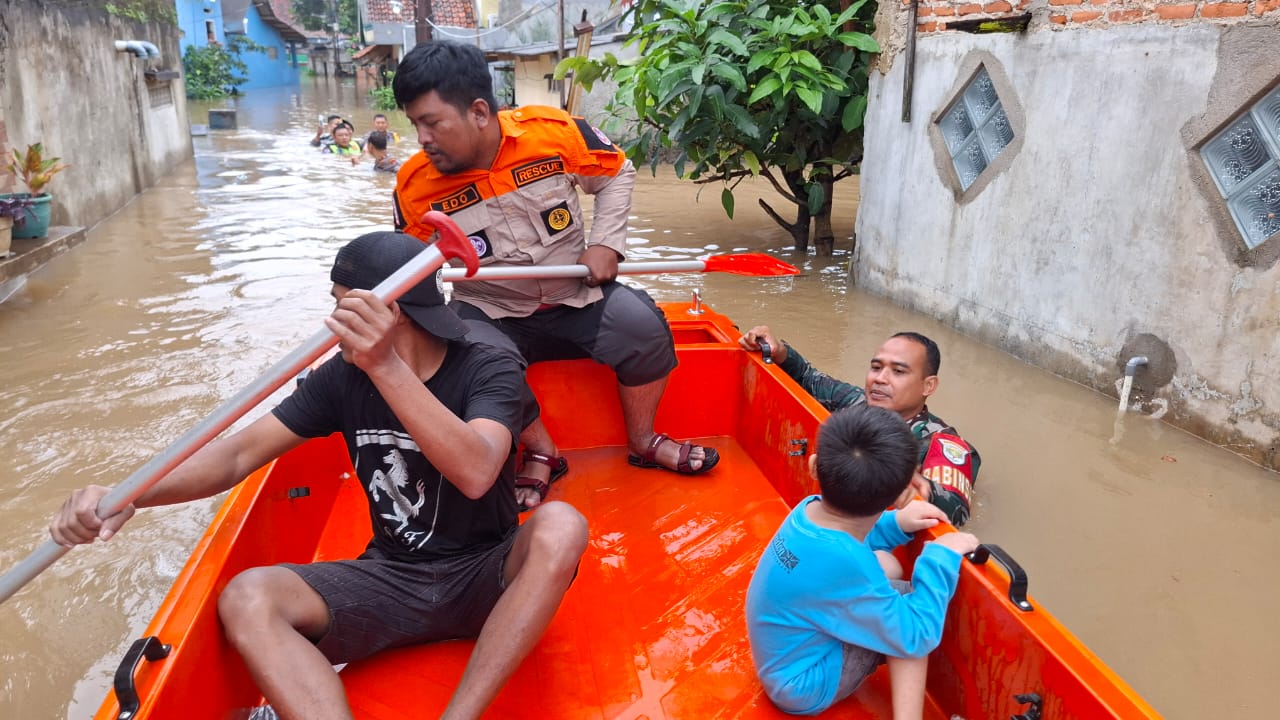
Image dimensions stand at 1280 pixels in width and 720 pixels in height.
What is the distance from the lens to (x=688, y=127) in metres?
5.88

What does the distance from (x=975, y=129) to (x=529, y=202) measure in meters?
2.81

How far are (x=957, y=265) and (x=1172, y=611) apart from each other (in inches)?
99.4

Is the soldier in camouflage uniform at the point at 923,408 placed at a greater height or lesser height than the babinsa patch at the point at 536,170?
lesser

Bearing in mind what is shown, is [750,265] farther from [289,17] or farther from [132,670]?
[289,17]

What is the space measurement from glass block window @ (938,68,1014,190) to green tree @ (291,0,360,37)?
3715 cm

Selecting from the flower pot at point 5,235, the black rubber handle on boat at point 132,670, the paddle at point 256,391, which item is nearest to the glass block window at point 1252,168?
the paddle at point 256,391

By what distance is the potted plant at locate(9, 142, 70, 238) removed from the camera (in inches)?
225

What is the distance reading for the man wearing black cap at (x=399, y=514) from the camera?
150cm

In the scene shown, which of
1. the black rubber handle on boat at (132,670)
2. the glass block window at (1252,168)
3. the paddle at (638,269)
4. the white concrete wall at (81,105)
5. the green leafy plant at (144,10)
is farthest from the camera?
the green leafy plant at (144,10)

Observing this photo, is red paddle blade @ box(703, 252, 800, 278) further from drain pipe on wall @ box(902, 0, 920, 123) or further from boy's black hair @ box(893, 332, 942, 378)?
drain pipe on wall @ box(902, 0, 920, 123)

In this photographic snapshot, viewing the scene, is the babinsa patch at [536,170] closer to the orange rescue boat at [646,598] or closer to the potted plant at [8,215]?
the orange rescue boat at [646,598]

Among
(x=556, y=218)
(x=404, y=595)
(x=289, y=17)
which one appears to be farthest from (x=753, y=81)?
(x=289, y=17)

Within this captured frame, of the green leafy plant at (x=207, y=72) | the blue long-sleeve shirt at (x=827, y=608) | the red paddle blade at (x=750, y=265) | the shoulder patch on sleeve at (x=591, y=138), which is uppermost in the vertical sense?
the green leafy plant at (x=207, y=72)

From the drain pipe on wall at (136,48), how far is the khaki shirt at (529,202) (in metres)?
8.15
